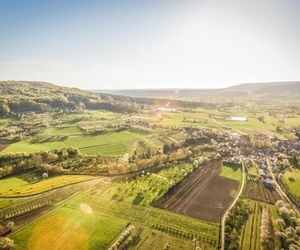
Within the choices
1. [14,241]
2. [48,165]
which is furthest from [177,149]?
[14,241]

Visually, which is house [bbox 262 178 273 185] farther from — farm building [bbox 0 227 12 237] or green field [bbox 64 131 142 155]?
farm building [bbox 0 227 12 237]

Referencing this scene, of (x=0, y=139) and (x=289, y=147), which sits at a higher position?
(x=0, y=139)

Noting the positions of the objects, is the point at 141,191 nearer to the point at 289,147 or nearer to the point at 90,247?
the point at 90,247

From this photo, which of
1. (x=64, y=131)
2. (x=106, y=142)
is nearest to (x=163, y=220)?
(x=106, y=142)

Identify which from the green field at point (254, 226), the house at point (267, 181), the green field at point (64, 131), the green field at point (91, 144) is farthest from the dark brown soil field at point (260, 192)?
the green field at point (64, 131)

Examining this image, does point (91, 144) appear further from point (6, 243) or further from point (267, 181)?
point (267, 181)

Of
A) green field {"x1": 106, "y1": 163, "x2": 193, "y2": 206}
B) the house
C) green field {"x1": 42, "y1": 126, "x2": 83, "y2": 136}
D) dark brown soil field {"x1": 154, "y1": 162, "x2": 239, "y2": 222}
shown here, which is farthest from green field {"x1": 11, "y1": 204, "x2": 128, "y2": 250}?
green field {"x1": 42, "y1": 126, "x2": 83, "y2": 136}

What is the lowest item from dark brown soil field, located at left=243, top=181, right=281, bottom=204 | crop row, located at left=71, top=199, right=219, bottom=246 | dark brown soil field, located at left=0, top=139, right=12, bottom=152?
dark brown soil field, located at left=243, top=181, right=281, bottom=204
